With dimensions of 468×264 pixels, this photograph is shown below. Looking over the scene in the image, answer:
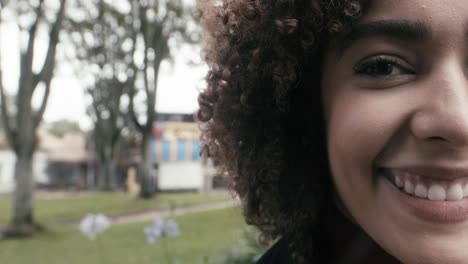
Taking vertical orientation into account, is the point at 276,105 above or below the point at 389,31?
below

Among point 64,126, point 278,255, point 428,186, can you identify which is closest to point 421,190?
point 428,186

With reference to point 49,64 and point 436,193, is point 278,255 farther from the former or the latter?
point 49,64

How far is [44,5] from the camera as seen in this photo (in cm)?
966

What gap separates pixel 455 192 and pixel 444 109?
0.56 feet

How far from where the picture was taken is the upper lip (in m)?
0.95

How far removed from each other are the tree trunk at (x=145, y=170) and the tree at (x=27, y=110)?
6031mm

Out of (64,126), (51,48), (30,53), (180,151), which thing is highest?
(51,48)

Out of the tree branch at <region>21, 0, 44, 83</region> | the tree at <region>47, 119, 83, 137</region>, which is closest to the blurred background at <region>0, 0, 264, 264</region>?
the tree branch at <region>21, 0, 44, 83</region>

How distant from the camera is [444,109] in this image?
92cm

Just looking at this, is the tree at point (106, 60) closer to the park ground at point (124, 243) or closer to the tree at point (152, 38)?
the tree at point (152, 38)

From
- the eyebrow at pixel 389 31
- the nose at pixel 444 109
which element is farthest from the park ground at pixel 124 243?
the nose at pixel 444 109

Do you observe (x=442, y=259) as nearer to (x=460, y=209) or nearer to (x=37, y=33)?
(x=460, y=209)

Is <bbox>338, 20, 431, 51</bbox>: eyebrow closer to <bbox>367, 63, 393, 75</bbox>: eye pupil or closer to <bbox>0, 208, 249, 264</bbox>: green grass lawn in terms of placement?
<bbox>367, 63, 393, 75</bbox>: eye pupil

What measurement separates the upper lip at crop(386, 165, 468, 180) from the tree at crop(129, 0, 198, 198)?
13.8 metres
